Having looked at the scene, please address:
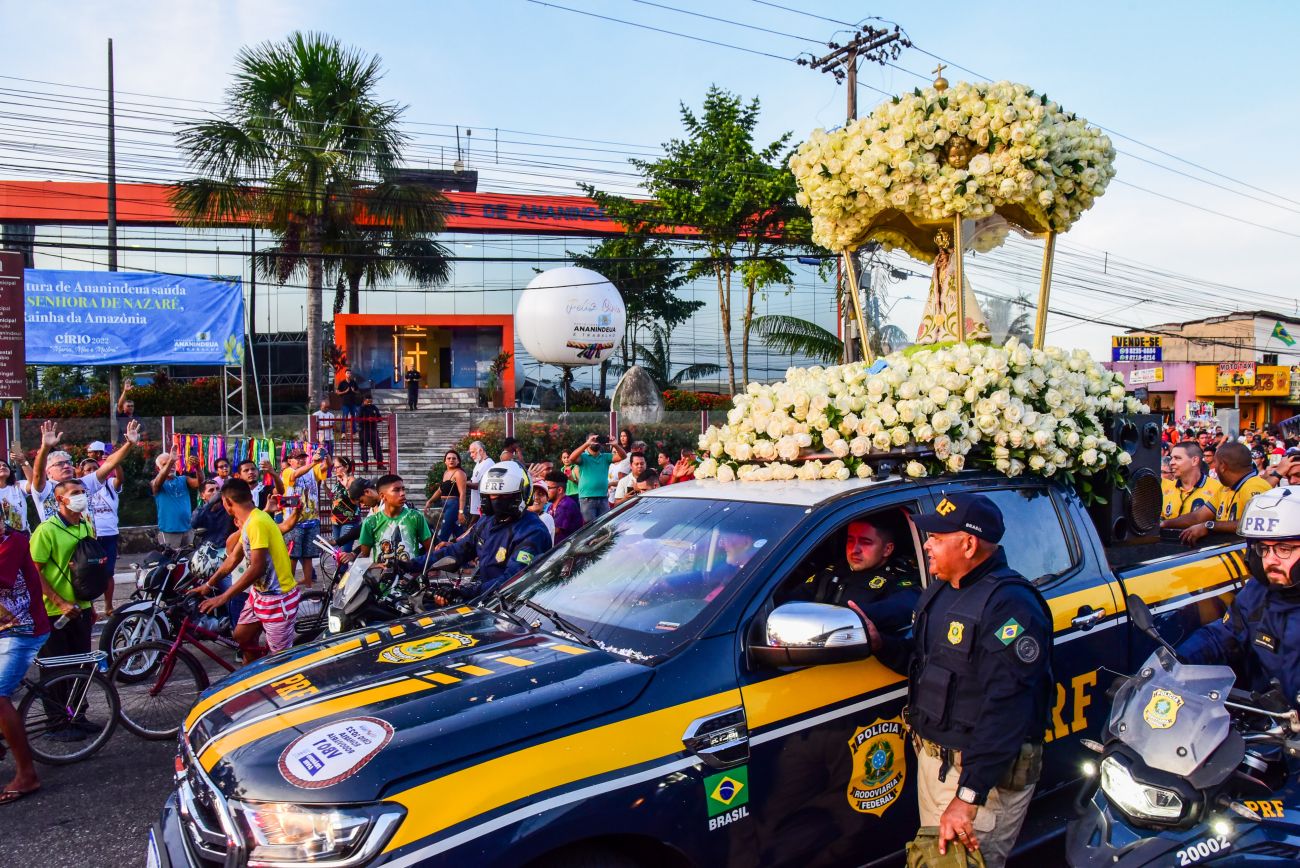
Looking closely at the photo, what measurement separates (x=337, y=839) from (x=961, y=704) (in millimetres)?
1820

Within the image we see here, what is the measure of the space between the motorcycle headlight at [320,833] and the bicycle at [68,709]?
4089 mm

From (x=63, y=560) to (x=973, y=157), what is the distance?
645cm

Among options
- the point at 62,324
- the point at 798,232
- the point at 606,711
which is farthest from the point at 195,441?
the point at 606,711

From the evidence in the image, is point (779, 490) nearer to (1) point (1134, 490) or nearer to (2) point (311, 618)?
(1) point (1134, 490)

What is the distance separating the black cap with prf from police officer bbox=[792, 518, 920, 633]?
1.75ft

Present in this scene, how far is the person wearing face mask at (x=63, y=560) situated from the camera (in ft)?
19.9

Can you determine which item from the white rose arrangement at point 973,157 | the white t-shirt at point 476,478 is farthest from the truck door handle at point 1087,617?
the white t-shirt at point 476,478

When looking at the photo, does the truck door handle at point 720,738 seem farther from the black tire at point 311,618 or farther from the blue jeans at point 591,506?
the blue jeans at point 591,506

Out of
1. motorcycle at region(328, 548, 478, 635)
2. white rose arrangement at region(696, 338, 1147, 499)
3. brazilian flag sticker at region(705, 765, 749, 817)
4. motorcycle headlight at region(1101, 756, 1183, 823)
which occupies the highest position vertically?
white rose arrangement at region(696, 338, 1147, 499)

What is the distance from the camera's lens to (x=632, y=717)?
2672 mm

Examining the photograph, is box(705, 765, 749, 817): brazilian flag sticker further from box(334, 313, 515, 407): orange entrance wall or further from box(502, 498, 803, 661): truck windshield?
box(334, 313, 515, 407): orange entrance wall

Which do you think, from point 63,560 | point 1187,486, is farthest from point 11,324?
point 1187,486

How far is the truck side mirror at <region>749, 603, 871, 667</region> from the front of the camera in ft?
9.21

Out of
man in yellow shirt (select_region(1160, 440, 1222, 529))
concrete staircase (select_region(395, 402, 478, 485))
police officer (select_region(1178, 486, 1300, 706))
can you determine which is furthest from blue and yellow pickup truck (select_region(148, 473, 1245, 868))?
concrete staircase (select_region(395, 402, 478, 485))
